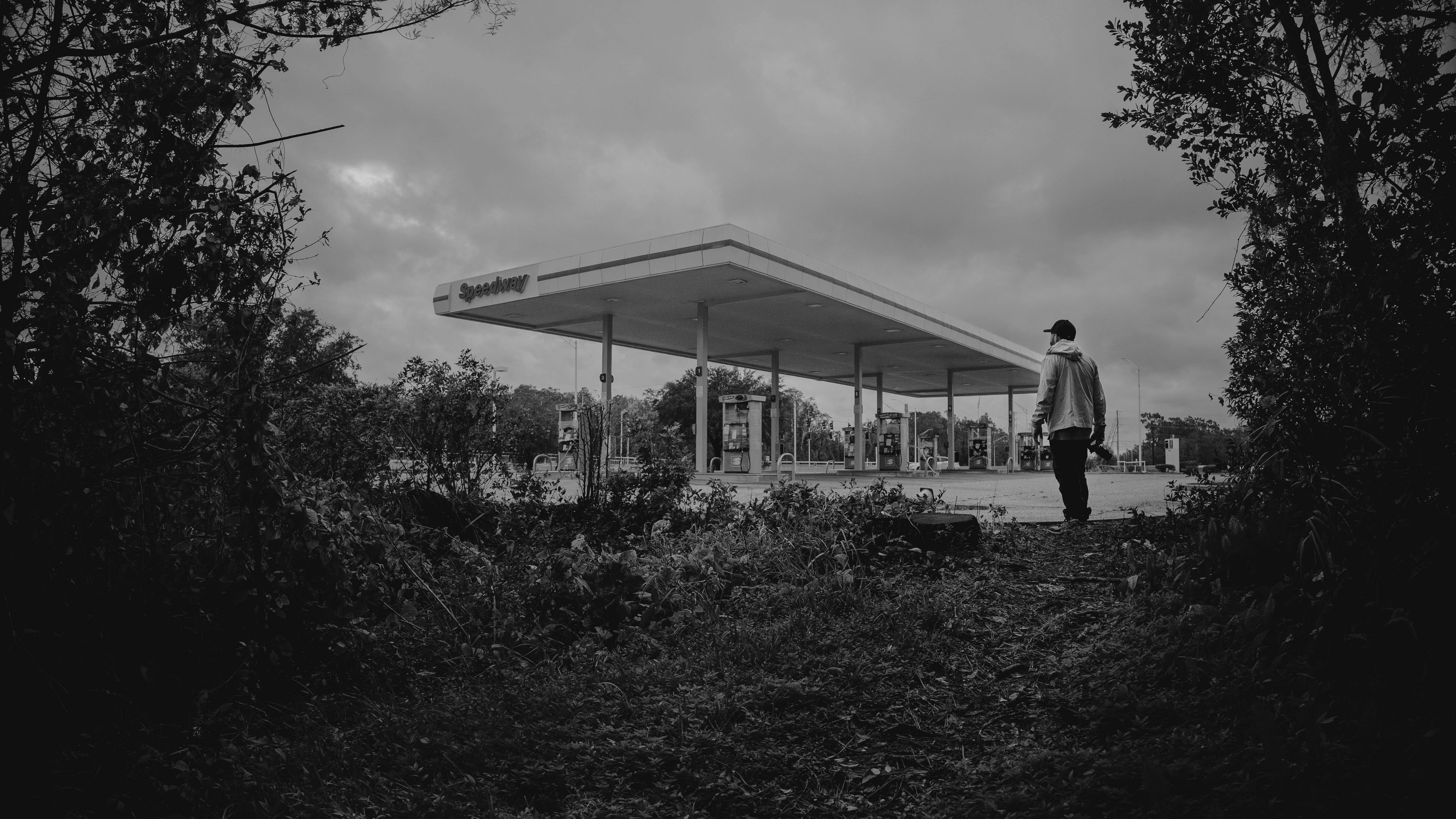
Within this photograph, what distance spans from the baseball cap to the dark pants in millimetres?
1066

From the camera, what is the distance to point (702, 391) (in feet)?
77.6

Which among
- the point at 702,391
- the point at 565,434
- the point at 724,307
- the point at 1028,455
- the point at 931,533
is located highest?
the point at 724,307

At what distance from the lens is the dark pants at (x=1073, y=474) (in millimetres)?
7449

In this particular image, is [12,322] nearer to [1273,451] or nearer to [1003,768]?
[1003,768]

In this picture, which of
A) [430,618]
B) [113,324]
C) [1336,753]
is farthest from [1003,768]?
[113,324]

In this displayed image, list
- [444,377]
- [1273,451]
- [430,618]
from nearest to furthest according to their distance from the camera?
1. [1273,451]
2. [430,618]
3. [444,377]

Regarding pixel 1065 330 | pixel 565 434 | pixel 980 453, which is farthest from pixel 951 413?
pixel 1065 330

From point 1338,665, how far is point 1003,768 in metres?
1.20

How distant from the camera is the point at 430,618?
484 cm

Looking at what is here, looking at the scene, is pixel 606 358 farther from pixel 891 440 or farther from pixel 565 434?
pixel 891 440

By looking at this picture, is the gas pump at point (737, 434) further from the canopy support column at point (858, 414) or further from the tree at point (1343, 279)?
the tree at point (1343, 279)

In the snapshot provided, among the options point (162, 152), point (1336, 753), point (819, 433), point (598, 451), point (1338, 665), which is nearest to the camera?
point (1336, 753)

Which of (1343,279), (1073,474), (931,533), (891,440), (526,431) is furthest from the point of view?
(891,440)

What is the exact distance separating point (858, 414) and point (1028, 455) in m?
23.0
